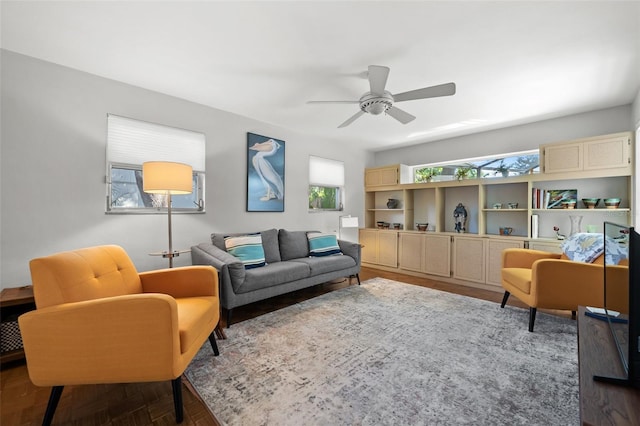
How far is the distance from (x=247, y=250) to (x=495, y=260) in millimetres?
3524

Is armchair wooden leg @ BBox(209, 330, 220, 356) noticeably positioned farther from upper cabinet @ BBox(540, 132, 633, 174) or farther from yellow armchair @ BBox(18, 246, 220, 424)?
upper cabinet @ BBox(540, 132, 633, 174)

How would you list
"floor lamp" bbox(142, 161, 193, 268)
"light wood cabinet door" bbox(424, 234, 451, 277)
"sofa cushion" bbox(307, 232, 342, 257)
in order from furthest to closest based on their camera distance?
1. "light wood cabinet door" bbox(424, 234, 451, 277)
2. "sofa cushion" bbox(307, 232, 342, 257)
3. "floor lamp" bbox(142, 161, 193, 268)

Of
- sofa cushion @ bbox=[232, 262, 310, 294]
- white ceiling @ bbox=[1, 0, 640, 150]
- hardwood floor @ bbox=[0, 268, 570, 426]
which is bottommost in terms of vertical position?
hardwood floor @ bbox=[0, 268, 570, 426]

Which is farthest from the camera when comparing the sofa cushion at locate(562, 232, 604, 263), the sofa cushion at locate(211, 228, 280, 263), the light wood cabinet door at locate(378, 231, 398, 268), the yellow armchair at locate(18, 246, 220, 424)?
the light wood cabinet door at locate(378, 231, 398, 268)

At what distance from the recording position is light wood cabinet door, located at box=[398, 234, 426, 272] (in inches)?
184

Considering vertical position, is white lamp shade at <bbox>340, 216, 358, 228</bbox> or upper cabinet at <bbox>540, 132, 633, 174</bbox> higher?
upper cabinet at <bbox>540, 132, 633, 174</bbox>

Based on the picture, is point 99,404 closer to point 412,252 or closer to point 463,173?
point 412,252

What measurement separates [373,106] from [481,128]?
104 inches

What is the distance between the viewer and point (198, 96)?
3.17 metres

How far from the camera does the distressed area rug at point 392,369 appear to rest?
1.49 meters

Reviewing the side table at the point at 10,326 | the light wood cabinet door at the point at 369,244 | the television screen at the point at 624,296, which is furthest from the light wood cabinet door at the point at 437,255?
the side table at the point at 10,326

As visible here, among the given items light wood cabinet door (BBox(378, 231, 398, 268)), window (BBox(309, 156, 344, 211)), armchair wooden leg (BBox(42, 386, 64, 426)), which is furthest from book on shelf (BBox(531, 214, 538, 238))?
armchair wooden leg (BBox(42, 386, 64, 426))

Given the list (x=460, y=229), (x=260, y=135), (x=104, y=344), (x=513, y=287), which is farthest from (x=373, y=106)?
(x=460, y=229)

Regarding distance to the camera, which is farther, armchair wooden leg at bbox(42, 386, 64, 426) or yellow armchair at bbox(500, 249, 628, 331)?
yellow armchair at bbox(500, 249, 628, 331)
